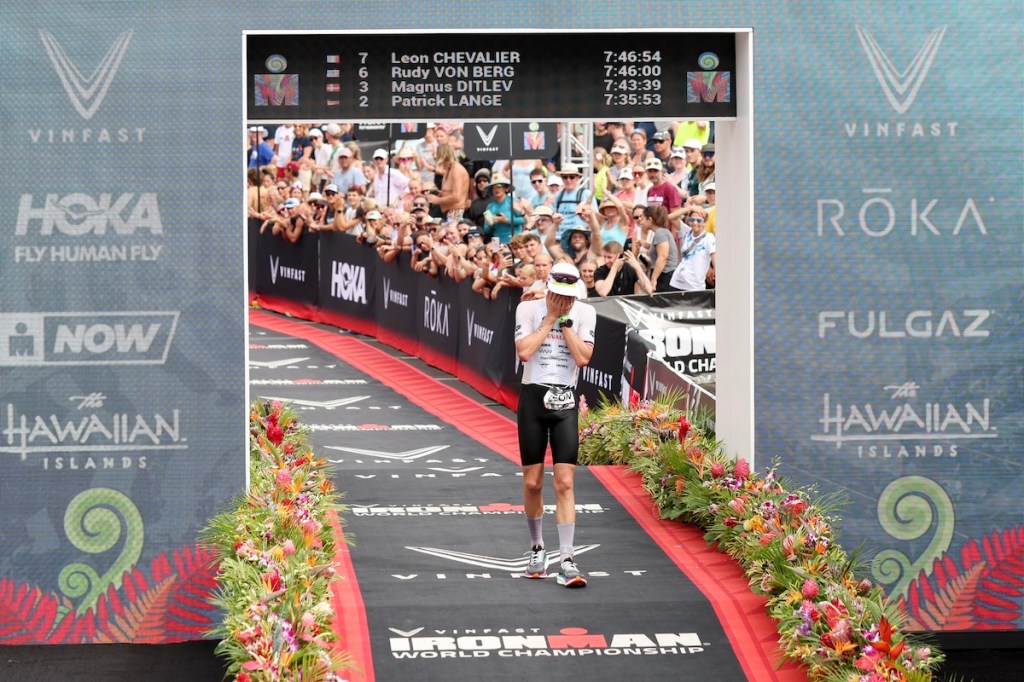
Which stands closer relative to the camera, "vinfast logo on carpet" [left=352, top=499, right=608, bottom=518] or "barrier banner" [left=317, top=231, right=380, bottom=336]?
"vinfast logo on carpet" [left=352, top=499, right=608, bottom=518]

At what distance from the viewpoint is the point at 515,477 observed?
41.8 ft

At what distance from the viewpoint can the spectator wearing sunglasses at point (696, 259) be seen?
1639 centimetres

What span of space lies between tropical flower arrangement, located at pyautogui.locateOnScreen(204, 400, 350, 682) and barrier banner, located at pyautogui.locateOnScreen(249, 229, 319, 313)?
551 inches

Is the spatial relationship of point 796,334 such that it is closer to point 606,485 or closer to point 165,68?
point 606,485

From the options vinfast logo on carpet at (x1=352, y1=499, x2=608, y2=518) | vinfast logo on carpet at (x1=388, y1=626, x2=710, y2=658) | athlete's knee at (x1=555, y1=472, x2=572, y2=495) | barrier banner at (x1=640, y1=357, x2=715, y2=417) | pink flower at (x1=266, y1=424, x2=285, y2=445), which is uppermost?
barrier banner at (x1=640, y1=357, x2=715, y2=417)

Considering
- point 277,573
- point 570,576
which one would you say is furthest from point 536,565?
point 277,573

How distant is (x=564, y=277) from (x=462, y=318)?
1003cm

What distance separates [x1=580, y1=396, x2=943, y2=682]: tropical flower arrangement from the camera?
8.02m

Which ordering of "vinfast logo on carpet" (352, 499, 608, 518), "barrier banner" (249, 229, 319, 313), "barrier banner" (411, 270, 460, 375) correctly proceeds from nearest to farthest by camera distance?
"vinfast logo on carpet" (352, 499, 608, 518), "barrier banner" (411, 270, 460, 375), "barrier banner" (249, 229, 319, 313)

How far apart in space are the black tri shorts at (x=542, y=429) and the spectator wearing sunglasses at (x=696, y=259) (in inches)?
286

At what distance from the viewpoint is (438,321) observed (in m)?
20.2

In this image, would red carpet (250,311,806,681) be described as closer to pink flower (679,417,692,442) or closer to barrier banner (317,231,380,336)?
pink flower (679,417,692,442)

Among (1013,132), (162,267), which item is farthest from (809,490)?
(162,267)

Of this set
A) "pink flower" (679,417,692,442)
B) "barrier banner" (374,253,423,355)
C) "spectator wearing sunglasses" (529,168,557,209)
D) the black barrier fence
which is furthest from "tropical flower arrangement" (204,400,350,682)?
"barrier banner" (374,253,423,355)
